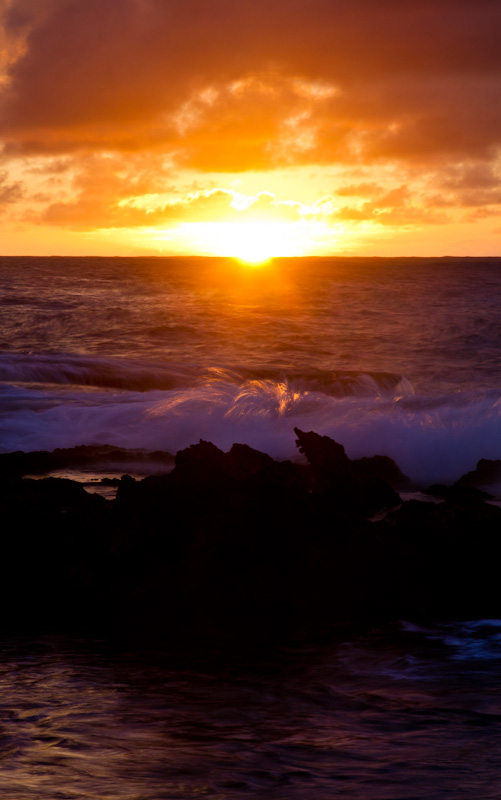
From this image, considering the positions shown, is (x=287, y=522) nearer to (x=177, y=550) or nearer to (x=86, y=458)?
(x=177, y=550)

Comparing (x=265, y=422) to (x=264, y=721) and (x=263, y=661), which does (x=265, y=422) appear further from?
(x=264, y=721)

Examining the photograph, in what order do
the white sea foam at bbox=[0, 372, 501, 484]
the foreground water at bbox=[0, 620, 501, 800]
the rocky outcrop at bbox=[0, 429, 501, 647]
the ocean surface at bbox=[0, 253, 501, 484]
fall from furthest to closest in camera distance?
the ocean surface at bbox=[0, 253, 501, 484]
the white sea foam at bbox=[0, 372, 501, 484]
the rocky outcrop at bbox=[0, 429, 501, 647]
the foreground water at bbox=[0, 620, 501, 800]

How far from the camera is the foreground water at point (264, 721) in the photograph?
9.14 feet

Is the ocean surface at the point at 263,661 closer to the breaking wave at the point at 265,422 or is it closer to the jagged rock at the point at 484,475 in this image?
the breaking wave at the point at 265,422

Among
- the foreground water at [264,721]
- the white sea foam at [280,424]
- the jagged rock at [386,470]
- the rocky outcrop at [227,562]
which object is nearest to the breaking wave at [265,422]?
the white sea foam at [280,424]

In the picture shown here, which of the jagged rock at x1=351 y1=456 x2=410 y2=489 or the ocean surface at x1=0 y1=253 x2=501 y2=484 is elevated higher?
the ocean surface at x1=0 y1=253 x2=501 y2=484

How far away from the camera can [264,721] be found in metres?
3.36

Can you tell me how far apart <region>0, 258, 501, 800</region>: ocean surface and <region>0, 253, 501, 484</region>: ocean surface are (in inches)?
2.2

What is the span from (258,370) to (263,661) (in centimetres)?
1496

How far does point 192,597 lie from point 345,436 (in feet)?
19.2

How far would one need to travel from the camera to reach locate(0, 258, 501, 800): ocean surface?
9.45 ft

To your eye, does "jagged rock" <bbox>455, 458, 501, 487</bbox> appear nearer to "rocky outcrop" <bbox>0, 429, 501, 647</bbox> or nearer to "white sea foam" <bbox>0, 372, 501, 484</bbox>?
"white sea foam" <bbox>0, 372, 501, 484</bbox>

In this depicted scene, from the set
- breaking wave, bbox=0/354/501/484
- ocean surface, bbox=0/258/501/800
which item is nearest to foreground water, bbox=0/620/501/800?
ocean surface, bbox=0/258/501/800

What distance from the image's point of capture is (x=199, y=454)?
211 inches
